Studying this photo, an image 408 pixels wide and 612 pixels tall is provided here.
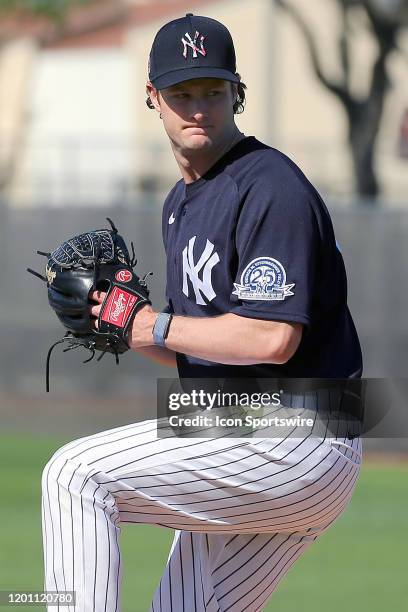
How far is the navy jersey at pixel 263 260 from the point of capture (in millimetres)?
3396

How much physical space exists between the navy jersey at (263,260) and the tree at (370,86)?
12.0 m

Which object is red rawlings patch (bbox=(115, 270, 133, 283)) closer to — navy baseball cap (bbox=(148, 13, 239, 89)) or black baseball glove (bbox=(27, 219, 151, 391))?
black baseball glove (bbox=(27, 219, 151, 391))

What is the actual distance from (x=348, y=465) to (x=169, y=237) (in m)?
0.91

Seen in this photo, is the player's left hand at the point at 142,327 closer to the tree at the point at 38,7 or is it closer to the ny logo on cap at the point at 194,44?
the ny logo on cap at the point at 194,44

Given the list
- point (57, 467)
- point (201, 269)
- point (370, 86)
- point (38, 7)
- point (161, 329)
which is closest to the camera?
point (57, 467)

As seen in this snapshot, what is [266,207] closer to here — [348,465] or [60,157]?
[348,465]

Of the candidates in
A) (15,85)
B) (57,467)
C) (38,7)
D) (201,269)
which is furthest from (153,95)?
(15,85)

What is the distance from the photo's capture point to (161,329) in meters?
3.46

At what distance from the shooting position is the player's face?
3609 millimetres

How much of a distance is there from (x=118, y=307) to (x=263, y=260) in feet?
1.45

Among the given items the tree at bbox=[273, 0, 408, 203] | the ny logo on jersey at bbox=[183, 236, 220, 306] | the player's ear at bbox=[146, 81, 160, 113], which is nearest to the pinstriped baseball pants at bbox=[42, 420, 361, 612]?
the ny logo on jersey at bbox=[183, 236, 220, 306]

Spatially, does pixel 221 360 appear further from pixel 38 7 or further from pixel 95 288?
pixel 38 7

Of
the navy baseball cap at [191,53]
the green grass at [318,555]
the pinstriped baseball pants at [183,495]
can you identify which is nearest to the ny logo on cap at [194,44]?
the navy baseball cap at [191,53]

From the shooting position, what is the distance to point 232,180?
357cm
